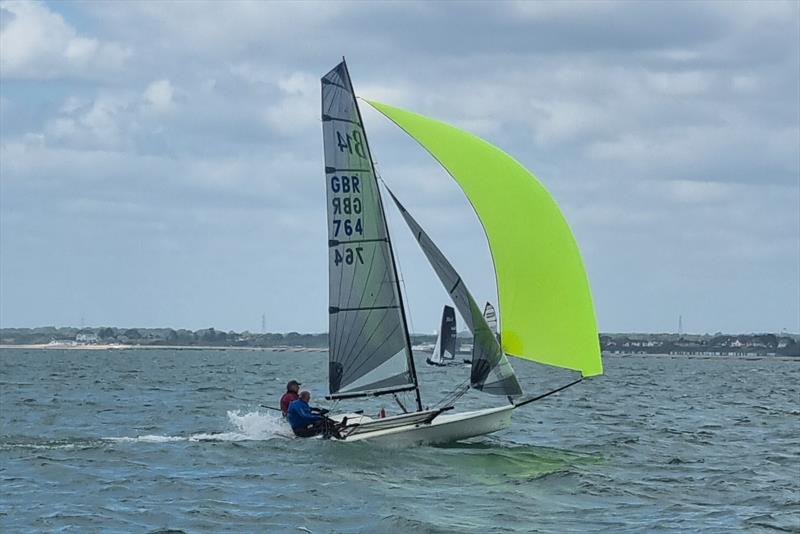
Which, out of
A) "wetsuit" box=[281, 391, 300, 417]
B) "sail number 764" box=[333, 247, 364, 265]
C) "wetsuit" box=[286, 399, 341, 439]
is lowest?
"wetsuit" box=[286, 399, 341, 439]

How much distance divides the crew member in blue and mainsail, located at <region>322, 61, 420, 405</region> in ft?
3.36

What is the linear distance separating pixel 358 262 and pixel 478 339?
2282 millimetres

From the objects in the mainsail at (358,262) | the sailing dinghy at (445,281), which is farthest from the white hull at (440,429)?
the mainsail at (358,262)

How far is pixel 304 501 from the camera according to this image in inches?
630

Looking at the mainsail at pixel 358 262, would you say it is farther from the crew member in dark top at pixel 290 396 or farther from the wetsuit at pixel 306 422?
the wetsuit at pixel 306 422

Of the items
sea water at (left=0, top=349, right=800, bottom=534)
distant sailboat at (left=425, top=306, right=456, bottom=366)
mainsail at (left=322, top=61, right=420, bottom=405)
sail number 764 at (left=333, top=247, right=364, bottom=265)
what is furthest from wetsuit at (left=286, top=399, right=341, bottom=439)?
distant sailboat at (left=425, top=306, right=456, bottom=366)

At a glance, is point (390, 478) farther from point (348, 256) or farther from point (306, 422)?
point (348, 256)

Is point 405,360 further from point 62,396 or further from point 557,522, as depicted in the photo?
point 62,396

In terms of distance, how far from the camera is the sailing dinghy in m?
20.1

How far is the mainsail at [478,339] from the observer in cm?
2036

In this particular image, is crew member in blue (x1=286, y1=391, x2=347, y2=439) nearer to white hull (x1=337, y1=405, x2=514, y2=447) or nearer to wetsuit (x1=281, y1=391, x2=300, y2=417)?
white hull (x1=337, y1=405, x2=514, y2=447)

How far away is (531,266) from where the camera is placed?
20.1 metres

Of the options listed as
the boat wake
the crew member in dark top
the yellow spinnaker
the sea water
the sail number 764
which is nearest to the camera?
the sea water

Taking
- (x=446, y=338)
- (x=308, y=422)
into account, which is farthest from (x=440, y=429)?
(x=446, y=338)
